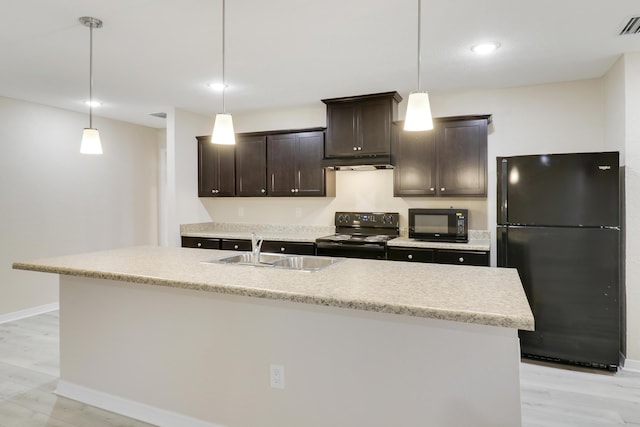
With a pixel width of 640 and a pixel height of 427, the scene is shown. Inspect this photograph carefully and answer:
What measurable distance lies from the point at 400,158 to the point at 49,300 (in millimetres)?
4413

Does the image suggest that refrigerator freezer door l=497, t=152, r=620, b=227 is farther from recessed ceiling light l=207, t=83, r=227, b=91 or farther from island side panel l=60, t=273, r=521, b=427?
recessed ceiling light l=207, t=83, r=227, b=91

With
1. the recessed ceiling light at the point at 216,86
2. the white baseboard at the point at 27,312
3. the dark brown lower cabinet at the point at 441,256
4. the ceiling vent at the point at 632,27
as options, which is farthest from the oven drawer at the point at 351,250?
the white baseboard at the point at 27,312

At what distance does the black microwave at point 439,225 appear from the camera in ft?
12.6

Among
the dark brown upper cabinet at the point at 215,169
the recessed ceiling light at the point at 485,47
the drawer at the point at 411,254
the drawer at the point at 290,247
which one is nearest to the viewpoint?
the recessed ceiling light at the point at 485,47

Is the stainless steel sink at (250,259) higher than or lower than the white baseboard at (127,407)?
higher

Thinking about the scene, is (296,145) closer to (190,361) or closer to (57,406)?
(190,361)

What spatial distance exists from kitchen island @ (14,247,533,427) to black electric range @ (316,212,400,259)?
154 cm

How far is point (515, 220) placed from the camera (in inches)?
130

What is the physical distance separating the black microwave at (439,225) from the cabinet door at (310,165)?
1121 mm

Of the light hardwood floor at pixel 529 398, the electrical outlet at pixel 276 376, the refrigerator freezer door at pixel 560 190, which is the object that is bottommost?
the light hardwood floor at pixel 529 398

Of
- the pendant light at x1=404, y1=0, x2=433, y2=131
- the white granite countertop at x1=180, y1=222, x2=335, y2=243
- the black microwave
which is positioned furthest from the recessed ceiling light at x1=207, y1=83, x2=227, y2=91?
the pendant light at x1=404, y1=0, x2=433, y2=131

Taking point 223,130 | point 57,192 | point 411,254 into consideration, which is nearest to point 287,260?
point 223,130

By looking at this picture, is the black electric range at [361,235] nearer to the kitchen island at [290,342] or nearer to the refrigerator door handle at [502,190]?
the refrigerator door handle at [502,190]

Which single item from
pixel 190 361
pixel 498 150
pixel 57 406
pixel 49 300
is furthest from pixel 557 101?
pixel 49 300
